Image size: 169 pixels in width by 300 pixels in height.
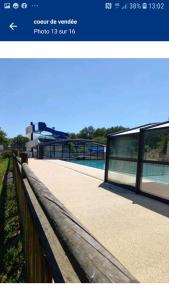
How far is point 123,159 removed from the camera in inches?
360

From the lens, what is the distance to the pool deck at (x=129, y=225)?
10.5 feet

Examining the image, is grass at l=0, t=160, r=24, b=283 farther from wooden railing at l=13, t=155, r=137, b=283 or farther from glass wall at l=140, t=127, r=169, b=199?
glass wall at l=140, t=127, r=169, b=199

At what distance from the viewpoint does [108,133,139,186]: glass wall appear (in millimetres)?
8570

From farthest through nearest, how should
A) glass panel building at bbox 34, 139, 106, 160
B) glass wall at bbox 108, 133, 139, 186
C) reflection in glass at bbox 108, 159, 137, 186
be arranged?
glass panel building at bbox 34, 139, 106, 160, glass wall at bbox 108, 133, 139, 186, reflection in glass at bbox 108, 159, 137, 186

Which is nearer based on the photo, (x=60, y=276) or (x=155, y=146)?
(x=60, y=276)

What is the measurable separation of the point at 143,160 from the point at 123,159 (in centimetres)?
125

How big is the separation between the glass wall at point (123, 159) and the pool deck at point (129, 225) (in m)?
0.72

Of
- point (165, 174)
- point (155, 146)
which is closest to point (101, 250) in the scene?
point (165, 174)

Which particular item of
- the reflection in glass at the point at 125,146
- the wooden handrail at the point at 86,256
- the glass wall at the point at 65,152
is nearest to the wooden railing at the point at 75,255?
the wooden handrail at the point at 86,256
